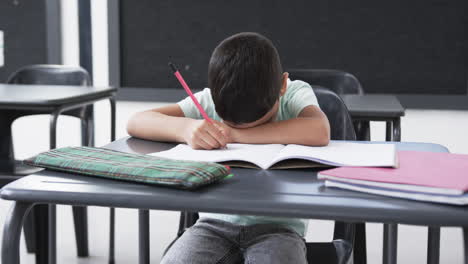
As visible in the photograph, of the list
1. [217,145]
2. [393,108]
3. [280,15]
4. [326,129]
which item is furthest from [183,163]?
[280,15]

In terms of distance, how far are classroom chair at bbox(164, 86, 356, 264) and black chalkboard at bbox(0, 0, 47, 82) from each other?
2.39 m

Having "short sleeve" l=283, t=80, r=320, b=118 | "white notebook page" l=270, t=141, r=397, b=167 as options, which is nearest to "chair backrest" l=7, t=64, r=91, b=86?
"short sleeve" l=283, t=80, r=320, b=118

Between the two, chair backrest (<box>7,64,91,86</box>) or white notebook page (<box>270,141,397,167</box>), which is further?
chair backrest (<box>7,64,91,86</box>)

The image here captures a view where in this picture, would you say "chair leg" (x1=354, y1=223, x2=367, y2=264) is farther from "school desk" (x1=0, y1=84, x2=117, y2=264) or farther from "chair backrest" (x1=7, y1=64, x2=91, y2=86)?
"chair backrest" (x1=7, y1=64, x2=91, y2=86)

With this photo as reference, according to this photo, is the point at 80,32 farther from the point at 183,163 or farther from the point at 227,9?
the point at 183,163

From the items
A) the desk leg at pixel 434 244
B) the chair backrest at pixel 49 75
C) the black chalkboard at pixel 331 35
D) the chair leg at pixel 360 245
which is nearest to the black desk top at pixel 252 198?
the desk leg at pixel 434 244

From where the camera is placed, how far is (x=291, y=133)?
1.22m

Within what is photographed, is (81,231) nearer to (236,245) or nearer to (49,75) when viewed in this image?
(49,75)

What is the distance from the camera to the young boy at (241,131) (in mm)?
1160

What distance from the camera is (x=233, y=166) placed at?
1.06m

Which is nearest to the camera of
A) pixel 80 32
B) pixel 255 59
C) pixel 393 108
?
pixel 255 59

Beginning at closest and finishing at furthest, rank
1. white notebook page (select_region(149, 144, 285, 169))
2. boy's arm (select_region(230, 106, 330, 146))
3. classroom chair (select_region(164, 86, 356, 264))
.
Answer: white notebook page (select_region(149, 144, 285, 169))
boy's arm (select_region(230, 106, 330, 146))
classroom chair (select_region(164, 86, 356, 264))

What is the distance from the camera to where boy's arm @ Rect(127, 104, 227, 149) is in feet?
3.81

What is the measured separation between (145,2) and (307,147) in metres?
2.60
